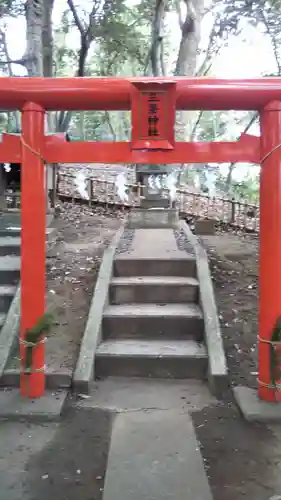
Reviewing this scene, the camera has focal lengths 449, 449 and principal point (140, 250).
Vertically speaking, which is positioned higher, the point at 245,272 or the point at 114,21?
the point at 114,21

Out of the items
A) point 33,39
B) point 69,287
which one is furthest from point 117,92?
point 33,39

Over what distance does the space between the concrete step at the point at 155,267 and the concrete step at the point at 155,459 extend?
2615mm

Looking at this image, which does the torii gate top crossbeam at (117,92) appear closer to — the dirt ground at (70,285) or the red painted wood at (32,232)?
the red painted wood at (32,232)

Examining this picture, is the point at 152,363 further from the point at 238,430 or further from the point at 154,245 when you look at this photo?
the point at 154,245


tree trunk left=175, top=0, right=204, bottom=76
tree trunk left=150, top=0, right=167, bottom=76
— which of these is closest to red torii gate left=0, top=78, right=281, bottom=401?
tree trunk left=150, top=0, right=167, bottom=76

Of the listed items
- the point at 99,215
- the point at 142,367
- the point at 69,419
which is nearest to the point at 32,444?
the point at 69,419

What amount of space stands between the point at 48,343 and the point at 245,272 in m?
3.48

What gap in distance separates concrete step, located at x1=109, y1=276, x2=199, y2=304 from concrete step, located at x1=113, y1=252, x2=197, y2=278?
0.40 meters

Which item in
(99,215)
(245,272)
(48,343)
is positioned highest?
(99,215)

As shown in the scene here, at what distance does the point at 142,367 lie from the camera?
518 cm

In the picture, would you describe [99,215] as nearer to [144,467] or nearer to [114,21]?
[114,21]

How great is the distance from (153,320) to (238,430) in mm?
1945

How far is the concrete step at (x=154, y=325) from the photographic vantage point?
5645 millimetres

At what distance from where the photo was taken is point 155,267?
668 cm
